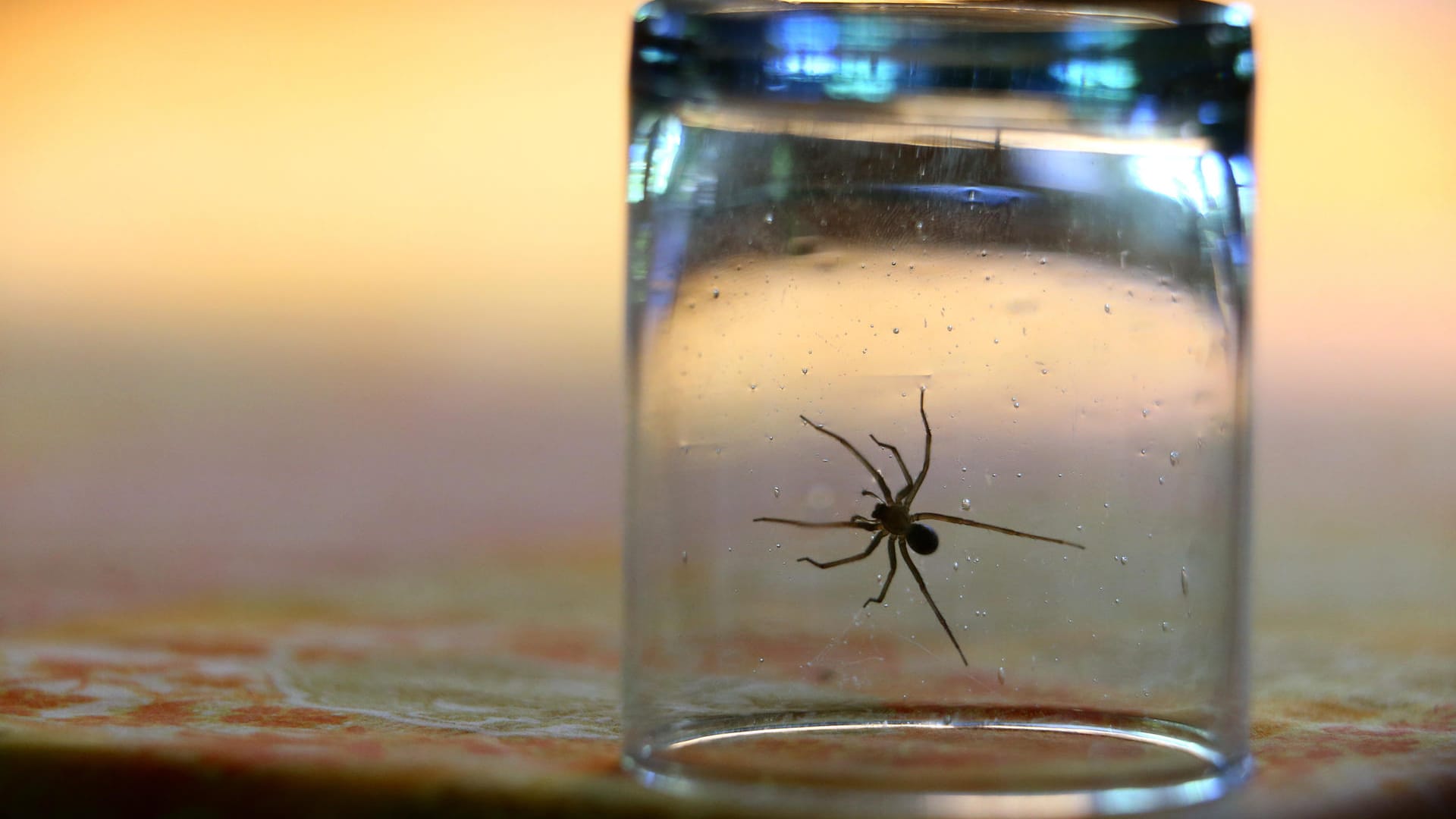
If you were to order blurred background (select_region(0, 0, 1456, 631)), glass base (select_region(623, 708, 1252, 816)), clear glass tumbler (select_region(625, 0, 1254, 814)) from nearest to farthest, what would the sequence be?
glass base (select_region(623, 708, 1252, 816)) < clear glass tumbler (select_region(625, 0, 1254, 814)) < blurred background (select_region(0, 0, 1456, 631))

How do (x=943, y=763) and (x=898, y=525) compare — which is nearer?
(x=943, y=763)

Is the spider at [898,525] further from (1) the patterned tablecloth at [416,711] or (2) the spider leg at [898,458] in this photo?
(1) the patterned tablecloth at [416,711]

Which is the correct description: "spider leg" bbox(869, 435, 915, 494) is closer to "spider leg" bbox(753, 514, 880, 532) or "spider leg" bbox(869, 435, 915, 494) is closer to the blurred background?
"spider leg" bbox(753, 514, 880, 532)

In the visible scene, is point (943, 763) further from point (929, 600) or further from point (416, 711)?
point (416, 711)

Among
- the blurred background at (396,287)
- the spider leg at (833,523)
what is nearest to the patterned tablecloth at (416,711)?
the spider leg at (833,523)

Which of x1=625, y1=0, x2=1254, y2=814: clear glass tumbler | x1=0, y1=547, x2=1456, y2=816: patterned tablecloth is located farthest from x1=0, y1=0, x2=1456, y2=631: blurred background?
x1=625, y1=0, x2=1254, y2=814: clear glass tumbler

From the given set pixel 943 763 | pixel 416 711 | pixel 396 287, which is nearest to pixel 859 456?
pixel 943 763

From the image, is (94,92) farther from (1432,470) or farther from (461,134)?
(1432,470)

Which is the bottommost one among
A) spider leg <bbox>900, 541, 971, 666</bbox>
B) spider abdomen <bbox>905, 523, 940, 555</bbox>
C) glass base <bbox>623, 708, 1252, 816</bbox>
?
glass base <bbox>623, 708, 1252, 816</bbox>
